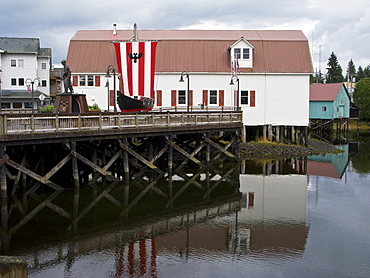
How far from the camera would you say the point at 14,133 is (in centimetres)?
1931

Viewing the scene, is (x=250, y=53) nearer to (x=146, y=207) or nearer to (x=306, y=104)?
(x=306, y=104)

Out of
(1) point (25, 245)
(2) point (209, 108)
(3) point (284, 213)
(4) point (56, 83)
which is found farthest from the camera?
(4) point (56, 83)

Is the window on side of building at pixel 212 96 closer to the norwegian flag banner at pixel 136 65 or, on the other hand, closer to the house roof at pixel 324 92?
the norwegian flag banner at pixel 136 65

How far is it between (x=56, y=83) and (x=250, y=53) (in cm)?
2894

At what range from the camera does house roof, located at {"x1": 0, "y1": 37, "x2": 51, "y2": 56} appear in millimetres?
52516

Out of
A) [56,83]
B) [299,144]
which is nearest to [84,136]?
[299,144]

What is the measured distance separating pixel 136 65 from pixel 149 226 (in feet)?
39.8

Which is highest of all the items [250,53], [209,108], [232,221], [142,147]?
[250,53]

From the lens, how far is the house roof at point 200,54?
3822 centimetres

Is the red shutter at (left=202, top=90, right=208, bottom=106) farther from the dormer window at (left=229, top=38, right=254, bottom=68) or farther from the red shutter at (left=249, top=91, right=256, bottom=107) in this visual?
the red shutter at (left=249, top=91, right=256, bottom=107)

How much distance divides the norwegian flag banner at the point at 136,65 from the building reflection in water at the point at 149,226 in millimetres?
5905

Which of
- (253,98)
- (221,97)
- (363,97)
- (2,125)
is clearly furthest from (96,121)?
(363,97)

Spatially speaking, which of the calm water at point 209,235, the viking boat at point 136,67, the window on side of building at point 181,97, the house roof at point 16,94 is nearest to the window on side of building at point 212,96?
the window on side of building at point 181,97

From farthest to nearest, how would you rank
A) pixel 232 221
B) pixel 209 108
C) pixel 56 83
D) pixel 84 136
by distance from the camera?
pixel 56 83 < pixel 209 108 < pixel 84 136 < pixel 232 221
